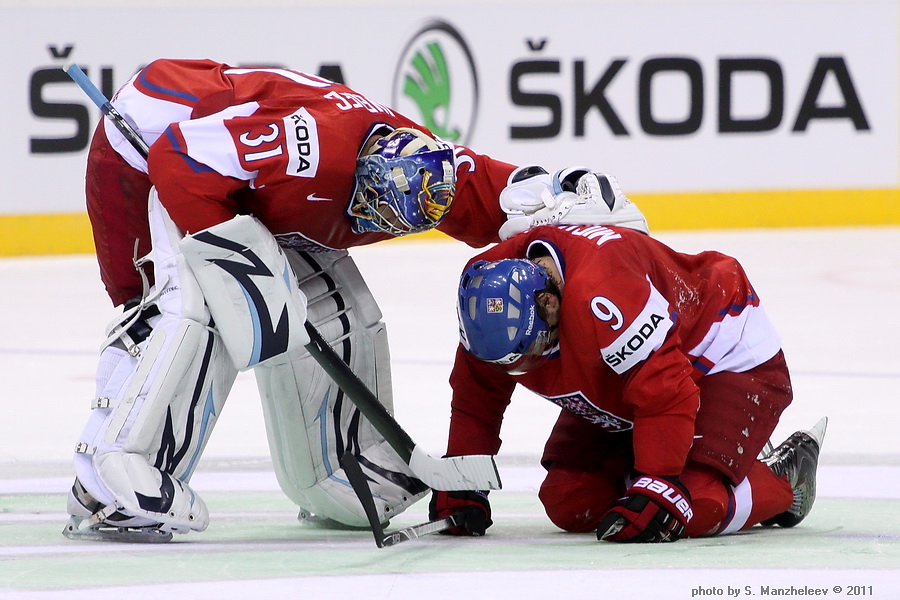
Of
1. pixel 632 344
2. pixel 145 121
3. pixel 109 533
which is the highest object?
pixel 145 121

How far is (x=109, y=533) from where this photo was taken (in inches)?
103

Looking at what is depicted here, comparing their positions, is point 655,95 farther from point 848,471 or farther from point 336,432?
point 336,432

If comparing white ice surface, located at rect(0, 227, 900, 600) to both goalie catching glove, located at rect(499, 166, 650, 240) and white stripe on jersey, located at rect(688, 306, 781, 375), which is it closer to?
white stripe on jersey, located at rect(688, 306, 781, 375)

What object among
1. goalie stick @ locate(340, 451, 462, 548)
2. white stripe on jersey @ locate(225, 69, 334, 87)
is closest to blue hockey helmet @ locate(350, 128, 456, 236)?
white stripe on jersey @ locate(225, 69, 334, 87)

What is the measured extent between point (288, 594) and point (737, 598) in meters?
0.65

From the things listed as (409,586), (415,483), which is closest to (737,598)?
(409,586)

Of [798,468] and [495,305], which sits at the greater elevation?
[495,305]

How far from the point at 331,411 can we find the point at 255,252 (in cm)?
42

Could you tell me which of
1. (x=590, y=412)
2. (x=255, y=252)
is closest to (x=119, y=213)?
(x=255, y=252)

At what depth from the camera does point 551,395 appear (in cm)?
263

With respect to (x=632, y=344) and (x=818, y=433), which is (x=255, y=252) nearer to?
(x=632, y=344)

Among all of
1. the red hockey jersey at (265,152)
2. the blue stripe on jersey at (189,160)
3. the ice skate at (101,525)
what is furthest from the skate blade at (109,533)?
the blue stripe on jersey at (189,160)

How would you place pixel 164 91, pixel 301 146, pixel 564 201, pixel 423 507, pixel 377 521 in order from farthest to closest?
Answer: 1. pixel 423 507
2. pixel 164 91
3. pixel 564 201
4. pixel 301 146
5. pixel 377 521

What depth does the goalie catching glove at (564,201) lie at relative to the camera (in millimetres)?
2740
